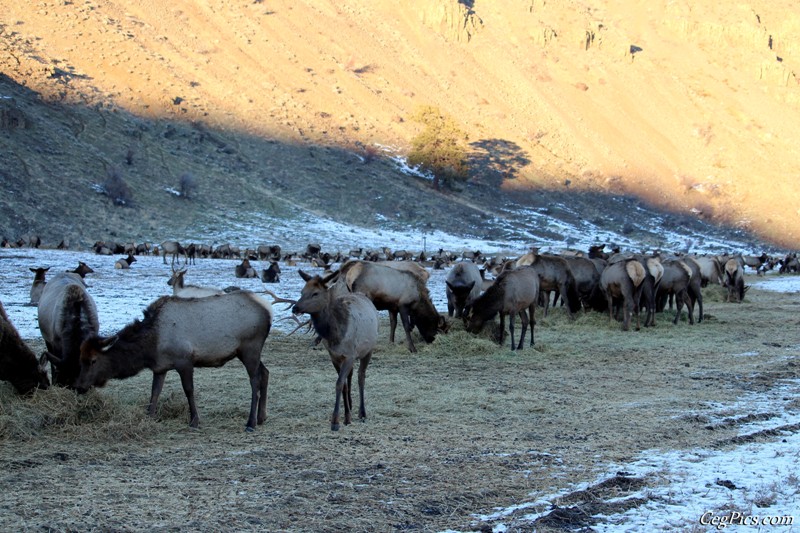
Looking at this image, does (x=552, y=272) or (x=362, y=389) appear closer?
(x=362, y=389)

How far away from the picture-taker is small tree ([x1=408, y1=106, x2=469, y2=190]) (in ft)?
235

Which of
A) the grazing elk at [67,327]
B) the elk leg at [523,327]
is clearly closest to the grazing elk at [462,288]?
the elk leg at [523,327]

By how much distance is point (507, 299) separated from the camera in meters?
15.7

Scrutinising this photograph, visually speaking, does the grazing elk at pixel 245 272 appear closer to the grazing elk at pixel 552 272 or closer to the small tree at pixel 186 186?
the grazing elk at pixel 552 272

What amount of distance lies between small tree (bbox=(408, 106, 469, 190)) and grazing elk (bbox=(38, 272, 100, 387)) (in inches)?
2428

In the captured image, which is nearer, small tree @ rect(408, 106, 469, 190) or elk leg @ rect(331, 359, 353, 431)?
elk leg @ rect(331, 359, 353, 431)

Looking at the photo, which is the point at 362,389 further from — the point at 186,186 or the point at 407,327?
the point at 186,186

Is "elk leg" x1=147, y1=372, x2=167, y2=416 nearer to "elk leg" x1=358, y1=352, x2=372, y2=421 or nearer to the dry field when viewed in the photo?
the dry field

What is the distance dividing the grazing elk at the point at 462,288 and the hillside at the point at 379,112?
29.2 metres

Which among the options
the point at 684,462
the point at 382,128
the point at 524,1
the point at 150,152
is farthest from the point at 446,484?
the point at 524,1

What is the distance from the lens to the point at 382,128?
253 ft

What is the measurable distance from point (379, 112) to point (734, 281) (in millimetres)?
56436

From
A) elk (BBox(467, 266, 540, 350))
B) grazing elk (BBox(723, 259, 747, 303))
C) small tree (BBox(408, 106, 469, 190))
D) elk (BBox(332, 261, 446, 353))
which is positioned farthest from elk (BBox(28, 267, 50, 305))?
small tree (BBox(408, 106, 469, 190))

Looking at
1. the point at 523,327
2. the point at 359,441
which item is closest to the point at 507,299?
the point at 523,327
